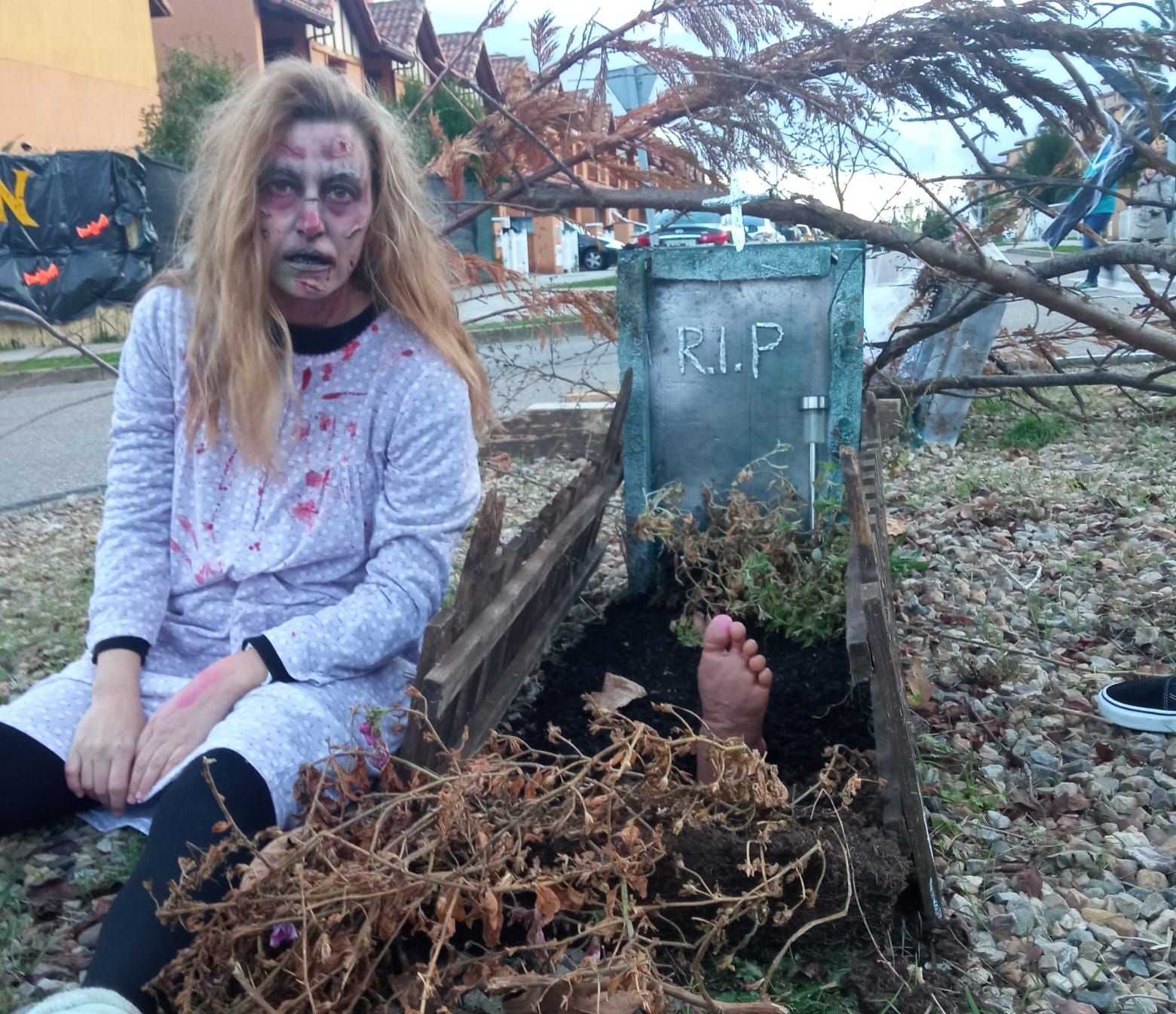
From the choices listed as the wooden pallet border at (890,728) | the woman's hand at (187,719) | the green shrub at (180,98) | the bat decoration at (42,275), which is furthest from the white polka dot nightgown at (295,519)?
the green shrub at (180,98)

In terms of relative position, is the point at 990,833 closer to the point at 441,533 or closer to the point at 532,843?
the point at 532,843

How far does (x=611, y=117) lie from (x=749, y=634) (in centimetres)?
173

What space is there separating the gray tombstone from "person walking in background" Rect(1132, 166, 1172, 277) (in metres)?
1.15

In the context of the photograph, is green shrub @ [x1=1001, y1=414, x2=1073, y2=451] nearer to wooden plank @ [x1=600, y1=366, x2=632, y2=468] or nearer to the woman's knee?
wooden plank @ [x1=600, y1=366, x2=632, y2=468]

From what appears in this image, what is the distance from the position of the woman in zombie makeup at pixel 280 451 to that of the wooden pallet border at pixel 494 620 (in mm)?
142

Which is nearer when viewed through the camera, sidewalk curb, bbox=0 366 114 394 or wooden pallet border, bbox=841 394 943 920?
wooden pallet border, bbox=841 394 943 920

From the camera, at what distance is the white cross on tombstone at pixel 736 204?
11.4 feet

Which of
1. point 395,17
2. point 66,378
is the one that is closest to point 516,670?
point 66,378

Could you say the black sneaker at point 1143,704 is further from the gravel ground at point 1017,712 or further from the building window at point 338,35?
the building window at point 338,35

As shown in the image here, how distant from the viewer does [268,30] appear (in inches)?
912

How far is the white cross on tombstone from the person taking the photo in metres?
3.48

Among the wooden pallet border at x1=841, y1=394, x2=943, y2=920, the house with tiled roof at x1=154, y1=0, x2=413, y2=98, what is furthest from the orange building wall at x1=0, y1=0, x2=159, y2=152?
the wooden pallet border at x1=841, y1=394, x2=943, y2=920

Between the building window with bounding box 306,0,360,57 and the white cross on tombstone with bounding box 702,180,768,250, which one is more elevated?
the building window with bounding box 306,0,360,57

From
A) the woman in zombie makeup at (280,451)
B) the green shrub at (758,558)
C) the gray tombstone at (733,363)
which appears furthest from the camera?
the gray tombstone at (733,363)
